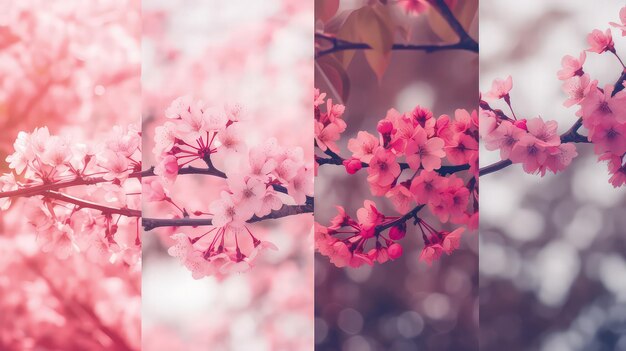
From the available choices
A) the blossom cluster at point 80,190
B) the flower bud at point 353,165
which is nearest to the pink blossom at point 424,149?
the flower bud at point 353,165

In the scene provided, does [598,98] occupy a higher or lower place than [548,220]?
higher

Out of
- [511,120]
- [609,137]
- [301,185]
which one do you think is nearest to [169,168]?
[301,185]

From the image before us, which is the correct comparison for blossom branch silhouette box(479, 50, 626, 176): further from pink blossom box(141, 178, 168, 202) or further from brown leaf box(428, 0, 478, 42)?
pink blossom box(141, 178, 168, 202)

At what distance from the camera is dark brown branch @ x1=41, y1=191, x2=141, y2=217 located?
1.48m

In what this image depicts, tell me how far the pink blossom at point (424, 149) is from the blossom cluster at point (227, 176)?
8.7 inches

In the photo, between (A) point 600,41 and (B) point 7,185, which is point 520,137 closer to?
(A) point 600,41

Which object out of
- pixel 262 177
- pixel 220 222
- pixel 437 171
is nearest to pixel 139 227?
pixel 220 222

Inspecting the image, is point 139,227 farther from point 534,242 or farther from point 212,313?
point 534,242

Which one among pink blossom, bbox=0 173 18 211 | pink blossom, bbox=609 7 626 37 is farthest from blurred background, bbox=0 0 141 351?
pink blossom, bbox=609 7 626 37

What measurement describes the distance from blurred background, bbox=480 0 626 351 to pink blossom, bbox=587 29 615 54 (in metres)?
0.01

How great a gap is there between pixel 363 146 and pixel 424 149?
5.2 inches

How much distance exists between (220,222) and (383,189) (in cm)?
37

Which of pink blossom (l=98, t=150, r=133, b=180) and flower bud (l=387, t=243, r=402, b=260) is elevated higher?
pink blossom (l=98, t=150, r=133, b=180)

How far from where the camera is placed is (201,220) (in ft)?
4.55
